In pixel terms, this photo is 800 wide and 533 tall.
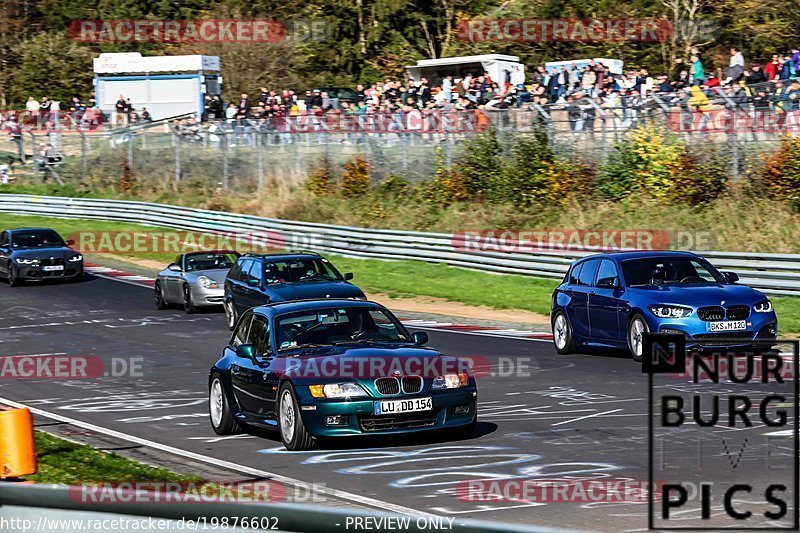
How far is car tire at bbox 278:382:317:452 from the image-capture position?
10.9 m

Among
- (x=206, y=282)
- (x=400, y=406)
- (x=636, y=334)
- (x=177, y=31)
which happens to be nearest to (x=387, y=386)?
(x=400, y=406)

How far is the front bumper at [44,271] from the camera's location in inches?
1222

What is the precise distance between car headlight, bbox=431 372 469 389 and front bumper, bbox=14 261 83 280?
72.9 ft

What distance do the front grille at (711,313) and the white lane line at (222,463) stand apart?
7285 millimetres

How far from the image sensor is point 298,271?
21.6 m

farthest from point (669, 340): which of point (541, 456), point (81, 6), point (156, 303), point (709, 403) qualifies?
point (81, 6)

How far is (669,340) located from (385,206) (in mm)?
22004

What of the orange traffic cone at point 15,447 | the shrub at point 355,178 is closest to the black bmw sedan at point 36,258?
the shrub at point 355,178

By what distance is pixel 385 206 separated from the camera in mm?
37000

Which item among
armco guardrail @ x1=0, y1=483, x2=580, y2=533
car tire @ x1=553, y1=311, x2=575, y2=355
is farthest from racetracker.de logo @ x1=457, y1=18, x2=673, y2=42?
armco guardrail @ x1=0, y1=483, x2=580, y2=533

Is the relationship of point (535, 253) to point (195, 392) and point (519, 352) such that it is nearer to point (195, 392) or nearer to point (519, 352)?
point (519, 352)

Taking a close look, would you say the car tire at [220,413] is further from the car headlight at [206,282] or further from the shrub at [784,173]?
the shrub at [784,173]

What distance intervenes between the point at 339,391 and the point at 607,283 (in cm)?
744

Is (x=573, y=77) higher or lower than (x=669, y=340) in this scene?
higher
